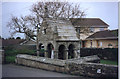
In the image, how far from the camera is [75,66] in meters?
9.15

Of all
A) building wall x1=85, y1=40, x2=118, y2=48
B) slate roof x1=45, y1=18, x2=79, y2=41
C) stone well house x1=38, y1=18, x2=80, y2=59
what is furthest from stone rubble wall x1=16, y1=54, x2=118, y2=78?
building wall x1=85, y1=40, x2=118, y2=48

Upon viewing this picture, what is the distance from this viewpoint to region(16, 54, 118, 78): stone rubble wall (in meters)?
7.80

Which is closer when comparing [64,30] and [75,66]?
[75,66]

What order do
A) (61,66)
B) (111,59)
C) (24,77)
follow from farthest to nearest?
(111,59) < (61,66) < (24,77)

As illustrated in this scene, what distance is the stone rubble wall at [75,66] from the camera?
7.80 metres

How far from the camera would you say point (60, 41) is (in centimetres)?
1209

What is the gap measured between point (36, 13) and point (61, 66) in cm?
1950

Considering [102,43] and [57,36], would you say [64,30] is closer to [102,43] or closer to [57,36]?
[57,36]

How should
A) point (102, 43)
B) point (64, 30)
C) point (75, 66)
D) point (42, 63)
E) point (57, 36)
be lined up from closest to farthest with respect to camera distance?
point (75, 66)
point (42, 63)
point (57, 36)
point (64, 30)
point (102, 43)

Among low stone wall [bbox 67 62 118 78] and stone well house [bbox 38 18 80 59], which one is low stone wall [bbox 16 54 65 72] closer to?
low stone wall [bbox 67 62 118 78]

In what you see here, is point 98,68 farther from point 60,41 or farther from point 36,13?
point 36,13

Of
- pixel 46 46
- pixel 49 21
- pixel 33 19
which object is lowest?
pixel 46 46

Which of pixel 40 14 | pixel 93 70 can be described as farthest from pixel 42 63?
pixel 40 14

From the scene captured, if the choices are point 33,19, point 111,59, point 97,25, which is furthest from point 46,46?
point 97,25
